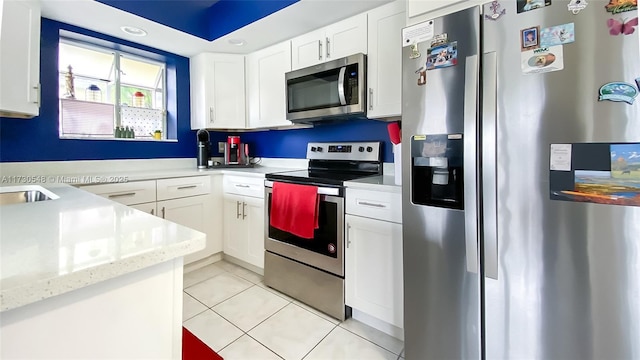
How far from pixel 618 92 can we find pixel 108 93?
3535mm

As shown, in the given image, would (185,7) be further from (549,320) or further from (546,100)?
(549,320)

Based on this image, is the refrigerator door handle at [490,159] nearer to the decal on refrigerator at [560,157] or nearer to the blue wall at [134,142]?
the decal on refrigerator at [560,157]

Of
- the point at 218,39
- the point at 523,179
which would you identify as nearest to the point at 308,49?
the point at 218,39

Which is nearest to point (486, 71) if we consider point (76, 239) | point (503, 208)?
point (503, 208)

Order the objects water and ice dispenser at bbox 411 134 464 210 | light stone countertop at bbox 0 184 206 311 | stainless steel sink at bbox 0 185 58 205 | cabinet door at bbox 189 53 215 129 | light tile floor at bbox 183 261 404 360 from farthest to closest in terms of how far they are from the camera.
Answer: cabinet door at bbox 189 53 215 129, light tile floor at bbox 183 261 404 360, stainless steel sink at bbox 0 185 58 205, water and ice dispenser at bbox 411 134 464 210, light stone countertop at bbox 0 184 206 311

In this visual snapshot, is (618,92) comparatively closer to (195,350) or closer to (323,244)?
(323,244)

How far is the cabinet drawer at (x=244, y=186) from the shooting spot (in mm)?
2441

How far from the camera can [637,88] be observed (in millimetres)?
882

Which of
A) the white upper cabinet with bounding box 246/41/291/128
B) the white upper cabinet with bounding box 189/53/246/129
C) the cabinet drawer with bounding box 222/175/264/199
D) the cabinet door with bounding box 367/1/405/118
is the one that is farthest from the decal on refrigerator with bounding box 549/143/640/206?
the white upper cabinet with bounding box 189/53/246/129

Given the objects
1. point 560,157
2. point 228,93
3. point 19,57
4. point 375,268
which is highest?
point 228,93

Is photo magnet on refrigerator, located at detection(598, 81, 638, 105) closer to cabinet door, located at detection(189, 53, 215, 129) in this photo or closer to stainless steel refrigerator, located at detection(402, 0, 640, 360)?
stainless steel refrigerator, located at detection(402, 0, 640, 360)

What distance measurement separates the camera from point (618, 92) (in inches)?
35.6

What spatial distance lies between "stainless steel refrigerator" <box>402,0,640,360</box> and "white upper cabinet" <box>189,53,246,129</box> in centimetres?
207

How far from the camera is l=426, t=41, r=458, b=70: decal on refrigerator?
1.20 metres
